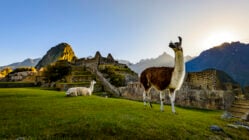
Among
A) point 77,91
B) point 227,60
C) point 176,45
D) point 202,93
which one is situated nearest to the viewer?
point 176,45

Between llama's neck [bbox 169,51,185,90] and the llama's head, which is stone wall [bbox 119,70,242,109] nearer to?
llama's neck [bbox 169,51,185,90]

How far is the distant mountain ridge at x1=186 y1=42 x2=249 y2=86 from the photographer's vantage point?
7752 cm

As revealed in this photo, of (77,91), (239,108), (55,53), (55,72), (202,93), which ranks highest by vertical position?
(55,53)

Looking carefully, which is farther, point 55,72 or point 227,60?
point 227,60

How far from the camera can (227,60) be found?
85.9m

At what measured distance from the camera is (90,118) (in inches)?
269

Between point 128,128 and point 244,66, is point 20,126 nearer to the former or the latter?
point 128,128

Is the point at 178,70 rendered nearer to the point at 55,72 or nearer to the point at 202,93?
the point at 202,93

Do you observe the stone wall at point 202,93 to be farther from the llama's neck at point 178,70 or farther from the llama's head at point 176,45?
the llama's head at point 176,45

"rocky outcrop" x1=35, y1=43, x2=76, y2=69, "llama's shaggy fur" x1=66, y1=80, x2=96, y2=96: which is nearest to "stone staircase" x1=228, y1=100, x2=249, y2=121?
"llama's shaggy fur" x1=66, y1=80, x2=96, y2=96

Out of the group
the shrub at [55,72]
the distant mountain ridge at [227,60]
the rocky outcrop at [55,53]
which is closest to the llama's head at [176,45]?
the shrub at [55,72]

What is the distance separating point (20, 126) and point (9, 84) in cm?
3716

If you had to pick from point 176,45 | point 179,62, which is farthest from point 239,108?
point 176,45

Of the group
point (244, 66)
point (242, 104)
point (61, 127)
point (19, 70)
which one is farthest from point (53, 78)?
point (244, 66)
